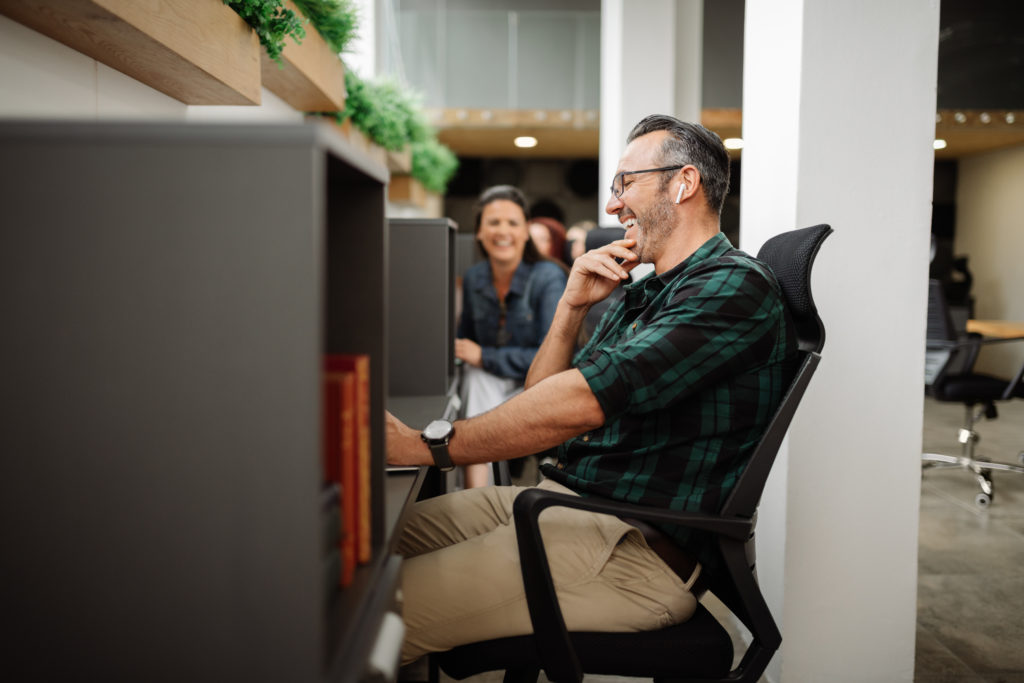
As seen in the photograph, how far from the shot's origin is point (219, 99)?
1.76 m

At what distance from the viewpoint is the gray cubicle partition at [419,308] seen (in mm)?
2240

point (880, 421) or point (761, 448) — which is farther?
point (880, 421)

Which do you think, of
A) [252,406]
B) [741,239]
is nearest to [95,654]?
[252,406]

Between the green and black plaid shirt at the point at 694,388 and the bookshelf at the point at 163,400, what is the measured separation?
0.64 meters

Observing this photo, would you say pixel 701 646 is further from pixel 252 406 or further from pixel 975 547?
pixel 975 547

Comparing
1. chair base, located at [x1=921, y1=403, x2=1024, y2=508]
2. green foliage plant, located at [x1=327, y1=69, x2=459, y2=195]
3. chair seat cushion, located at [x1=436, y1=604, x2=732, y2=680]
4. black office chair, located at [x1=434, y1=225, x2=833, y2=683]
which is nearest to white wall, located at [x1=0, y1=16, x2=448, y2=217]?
black office chair, located at [x1=434, y1=225, x2=833, y2=683]

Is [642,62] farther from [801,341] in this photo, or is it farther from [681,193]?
[801,341]

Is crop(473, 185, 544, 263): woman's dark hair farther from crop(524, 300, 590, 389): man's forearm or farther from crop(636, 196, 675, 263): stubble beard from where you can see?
crop(636, 196, 675, 263): stubble beard

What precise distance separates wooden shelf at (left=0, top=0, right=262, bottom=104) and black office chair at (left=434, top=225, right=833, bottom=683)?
3.43 feet

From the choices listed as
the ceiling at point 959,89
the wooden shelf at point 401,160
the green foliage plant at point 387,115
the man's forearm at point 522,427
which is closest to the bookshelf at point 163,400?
the man's forearm at point 522,427

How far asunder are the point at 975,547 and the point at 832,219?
7.05ft

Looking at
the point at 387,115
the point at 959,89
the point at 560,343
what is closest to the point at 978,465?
the point at 560,343

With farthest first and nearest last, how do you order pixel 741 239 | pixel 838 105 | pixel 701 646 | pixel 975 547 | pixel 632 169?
pixel 975 547 < pixel 741 239 < pixel 838 105 < pixel 632 169 < pixel 701 646

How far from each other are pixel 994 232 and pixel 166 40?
1061 cm
